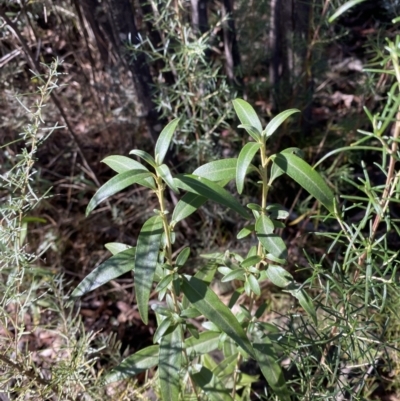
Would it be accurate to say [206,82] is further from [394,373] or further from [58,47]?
[394,373]

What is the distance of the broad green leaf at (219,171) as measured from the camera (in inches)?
41.7

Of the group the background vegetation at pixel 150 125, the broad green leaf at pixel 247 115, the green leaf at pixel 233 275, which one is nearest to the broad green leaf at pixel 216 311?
the green leaf at pixel 233 275

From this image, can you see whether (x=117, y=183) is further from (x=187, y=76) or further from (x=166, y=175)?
(x=187, y=76)

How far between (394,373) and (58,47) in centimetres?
218

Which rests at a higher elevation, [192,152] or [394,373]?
[192,152]

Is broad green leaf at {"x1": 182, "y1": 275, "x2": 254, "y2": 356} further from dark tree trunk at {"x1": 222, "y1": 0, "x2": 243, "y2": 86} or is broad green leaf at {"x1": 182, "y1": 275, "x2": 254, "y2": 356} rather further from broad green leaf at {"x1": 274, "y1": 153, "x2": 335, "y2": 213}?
dark tree trunk at {"x1": 222, "y1": 0, "x2": 243, "y2": 86}

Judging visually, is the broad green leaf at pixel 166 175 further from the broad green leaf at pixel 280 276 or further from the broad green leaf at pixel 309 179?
the broad green leaf at pixel 280 276

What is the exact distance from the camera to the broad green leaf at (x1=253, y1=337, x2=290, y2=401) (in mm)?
1234

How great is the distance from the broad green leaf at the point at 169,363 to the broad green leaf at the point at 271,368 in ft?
0.73

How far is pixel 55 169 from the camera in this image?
2582mm

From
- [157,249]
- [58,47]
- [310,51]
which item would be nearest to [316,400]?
[157,249]

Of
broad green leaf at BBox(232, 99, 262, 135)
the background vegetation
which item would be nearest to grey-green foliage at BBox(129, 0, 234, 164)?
the background vegetation

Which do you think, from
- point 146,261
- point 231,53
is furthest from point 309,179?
point 231,53

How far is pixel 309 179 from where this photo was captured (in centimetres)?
98
